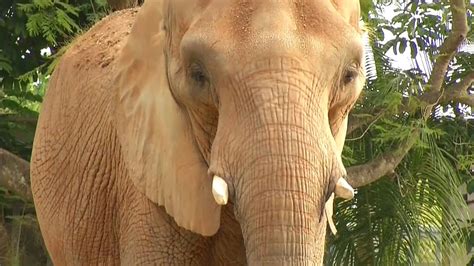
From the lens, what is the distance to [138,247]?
506 cm

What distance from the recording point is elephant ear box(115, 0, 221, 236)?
4781 mm

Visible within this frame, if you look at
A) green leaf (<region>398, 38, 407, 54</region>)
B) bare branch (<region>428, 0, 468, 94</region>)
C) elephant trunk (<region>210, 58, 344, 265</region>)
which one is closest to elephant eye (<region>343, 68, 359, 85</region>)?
elephant trunk (<region>210, 58, 344, 265</region>)

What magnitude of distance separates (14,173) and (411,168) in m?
2.60

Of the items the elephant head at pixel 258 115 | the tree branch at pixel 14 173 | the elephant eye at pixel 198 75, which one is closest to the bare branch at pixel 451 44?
the tree branch at pixel 14 173

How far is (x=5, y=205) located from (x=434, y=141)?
2857mm

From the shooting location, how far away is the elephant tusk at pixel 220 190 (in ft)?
13.9

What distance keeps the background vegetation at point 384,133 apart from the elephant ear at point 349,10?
3.06 meters

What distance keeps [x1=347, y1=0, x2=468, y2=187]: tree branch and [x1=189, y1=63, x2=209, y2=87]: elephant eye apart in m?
3.34

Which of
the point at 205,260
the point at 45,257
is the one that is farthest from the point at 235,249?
the point at 45,257

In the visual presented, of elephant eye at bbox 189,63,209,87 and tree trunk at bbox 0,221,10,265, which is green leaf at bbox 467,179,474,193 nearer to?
tree trunk at bbox 0,221,10,265

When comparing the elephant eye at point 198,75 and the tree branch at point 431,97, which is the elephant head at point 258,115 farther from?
the tree branch at point 431,97

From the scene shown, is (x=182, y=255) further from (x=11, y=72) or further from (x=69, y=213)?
(x=11, y=72)

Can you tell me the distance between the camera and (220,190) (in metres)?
4.28

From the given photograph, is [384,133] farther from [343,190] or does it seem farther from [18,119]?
[343,190]
